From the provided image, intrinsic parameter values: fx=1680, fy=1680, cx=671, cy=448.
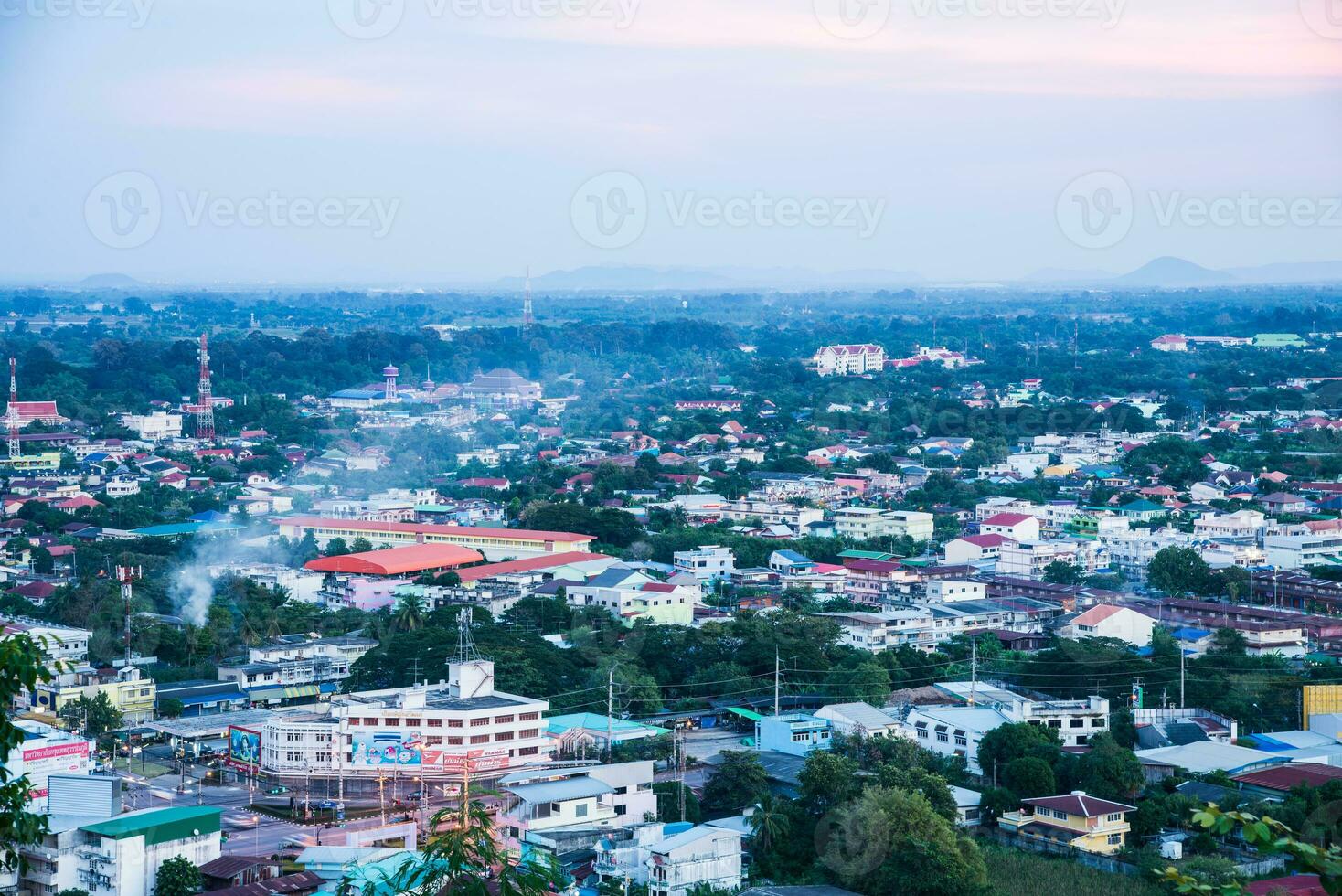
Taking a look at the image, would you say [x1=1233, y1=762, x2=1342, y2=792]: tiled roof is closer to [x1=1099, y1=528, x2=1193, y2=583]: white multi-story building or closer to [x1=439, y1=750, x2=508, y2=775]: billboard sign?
[x1=439, y1=750, x2=508, y2=775]: billboard sign

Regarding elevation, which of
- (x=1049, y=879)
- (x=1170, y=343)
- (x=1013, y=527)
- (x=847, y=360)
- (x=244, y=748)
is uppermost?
(x=1170, y=343)

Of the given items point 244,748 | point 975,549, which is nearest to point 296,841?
point 244,748

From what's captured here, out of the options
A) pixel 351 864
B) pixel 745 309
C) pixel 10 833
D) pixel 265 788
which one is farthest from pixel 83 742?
pixel 745 309

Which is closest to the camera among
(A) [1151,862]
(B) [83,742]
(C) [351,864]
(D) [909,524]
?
(C) [351,864]

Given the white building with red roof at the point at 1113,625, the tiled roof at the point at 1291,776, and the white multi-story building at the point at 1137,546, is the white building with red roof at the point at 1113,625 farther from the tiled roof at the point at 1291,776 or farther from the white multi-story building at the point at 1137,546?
the tiled roof at the point at 1291,776

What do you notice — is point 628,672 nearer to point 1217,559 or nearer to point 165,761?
point 165,761

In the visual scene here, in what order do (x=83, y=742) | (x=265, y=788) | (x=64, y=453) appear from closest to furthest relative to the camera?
(x=83, y=742) → (x=265, y=788) → (x=64, y=453)

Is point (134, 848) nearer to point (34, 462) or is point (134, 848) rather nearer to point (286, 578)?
point (286, 578)
